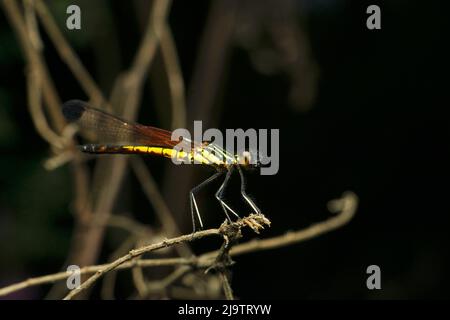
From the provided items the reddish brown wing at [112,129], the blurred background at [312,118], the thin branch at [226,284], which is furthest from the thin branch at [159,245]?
the blurred background at [312,118]

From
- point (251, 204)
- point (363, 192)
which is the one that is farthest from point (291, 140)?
point (251, 204)

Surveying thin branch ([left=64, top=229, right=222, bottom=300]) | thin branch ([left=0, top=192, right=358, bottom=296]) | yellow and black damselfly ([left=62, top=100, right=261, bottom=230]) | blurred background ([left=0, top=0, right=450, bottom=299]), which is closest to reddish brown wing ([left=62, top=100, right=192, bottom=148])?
yellow and black damselfly ([left=62, top=100, right=261, bottom=230])

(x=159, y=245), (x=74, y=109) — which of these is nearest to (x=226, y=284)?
(x=159, y=245)

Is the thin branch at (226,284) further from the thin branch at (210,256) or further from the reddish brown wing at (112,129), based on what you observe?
the reddish brown wing at (112,129)

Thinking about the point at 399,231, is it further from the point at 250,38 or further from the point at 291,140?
the point at 250,38

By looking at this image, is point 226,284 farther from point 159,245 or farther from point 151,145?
point 151,145

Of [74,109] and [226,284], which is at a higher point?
[74,109]
